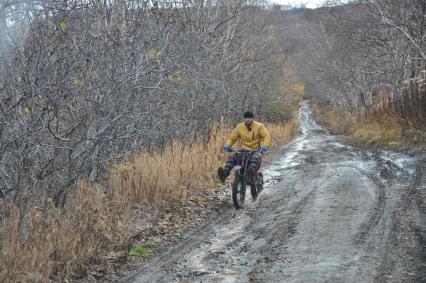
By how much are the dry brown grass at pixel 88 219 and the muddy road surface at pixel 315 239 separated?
0.80 m

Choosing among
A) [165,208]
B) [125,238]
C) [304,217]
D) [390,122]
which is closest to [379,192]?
[304,217]

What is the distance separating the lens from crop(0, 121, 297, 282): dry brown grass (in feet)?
18.2

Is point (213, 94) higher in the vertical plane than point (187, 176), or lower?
higher

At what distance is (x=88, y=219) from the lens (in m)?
6.86

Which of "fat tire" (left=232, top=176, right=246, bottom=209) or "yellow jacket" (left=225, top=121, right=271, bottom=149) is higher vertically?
"yellow jacket" (left=225, top=121, right=271, bottom=149)

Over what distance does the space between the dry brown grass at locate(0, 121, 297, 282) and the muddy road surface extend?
2.62 feet

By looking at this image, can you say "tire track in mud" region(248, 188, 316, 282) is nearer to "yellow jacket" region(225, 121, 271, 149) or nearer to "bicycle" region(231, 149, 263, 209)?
"bicycle" region(231, 149, 263, 209)

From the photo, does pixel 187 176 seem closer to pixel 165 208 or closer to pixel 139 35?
pixel 165 208

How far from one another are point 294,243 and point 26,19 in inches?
204

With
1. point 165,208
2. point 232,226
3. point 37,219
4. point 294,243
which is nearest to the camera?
point 37,219

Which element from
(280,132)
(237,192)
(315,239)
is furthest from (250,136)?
(280,132)

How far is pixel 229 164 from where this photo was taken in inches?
415

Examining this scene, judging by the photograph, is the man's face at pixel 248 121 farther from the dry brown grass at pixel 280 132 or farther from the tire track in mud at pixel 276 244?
the dry brown grass at pixel 280 132

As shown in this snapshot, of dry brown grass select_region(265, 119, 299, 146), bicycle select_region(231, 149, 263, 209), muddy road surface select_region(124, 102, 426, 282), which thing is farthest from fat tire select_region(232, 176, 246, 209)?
dry brown grass select_region(265, 119, 299, 146)
